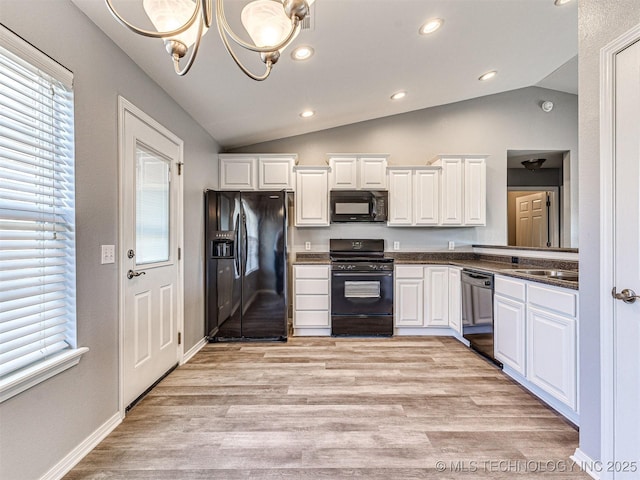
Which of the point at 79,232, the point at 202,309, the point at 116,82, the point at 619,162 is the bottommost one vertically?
the point at 202,309

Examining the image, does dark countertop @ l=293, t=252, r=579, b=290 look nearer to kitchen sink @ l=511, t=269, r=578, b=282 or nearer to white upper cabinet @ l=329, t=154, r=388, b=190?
kitchen sink @ l=511, t=269, r=578, b=282

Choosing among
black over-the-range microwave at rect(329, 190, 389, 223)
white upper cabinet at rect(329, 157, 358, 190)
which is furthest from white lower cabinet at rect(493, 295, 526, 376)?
white upper cabinet at rect(329, 157, 358, 190)

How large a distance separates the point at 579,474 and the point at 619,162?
1551 mm

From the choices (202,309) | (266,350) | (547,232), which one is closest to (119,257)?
(202,309)

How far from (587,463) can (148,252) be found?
298 centimetres

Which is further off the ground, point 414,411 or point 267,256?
point 267,256

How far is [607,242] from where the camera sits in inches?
51.8

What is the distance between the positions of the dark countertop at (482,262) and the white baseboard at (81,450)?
2113mm

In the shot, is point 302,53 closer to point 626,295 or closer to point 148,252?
point 148,252

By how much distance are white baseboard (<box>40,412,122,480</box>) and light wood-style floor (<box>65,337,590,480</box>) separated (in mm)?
37

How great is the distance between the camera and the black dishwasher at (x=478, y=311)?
2.58m

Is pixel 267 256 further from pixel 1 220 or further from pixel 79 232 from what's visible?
pixel 1 220

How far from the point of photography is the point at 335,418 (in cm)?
183

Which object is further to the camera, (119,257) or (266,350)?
(266,350)
